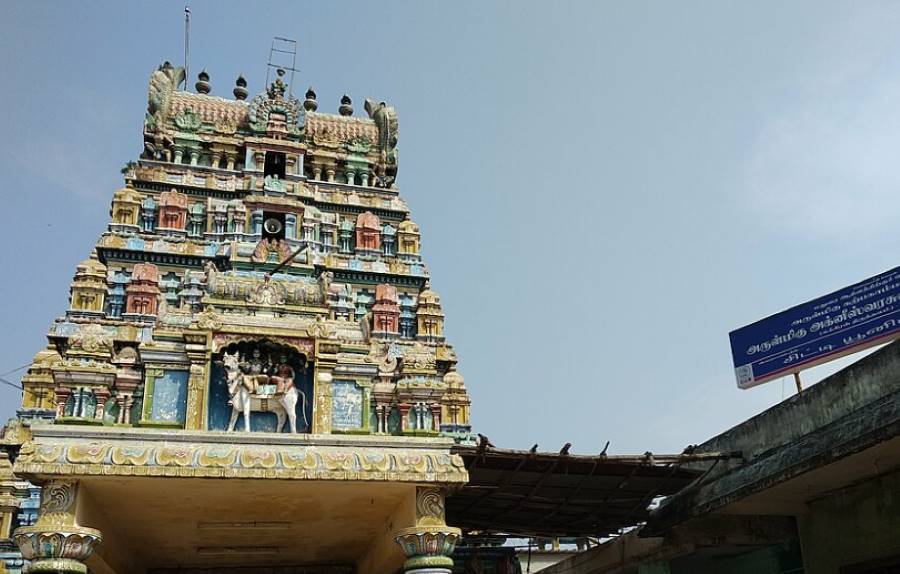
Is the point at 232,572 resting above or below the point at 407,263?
below

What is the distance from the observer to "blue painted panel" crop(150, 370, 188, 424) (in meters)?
14.4

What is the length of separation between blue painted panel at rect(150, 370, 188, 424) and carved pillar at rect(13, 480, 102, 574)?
2498 mm

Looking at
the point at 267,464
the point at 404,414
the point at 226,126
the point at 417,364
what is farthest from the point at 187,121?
the point at 267,464

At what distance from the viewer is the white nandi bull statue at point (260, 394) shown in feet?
47.4

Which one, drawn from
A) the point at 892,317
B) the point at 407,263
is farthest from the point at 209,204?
the point at 892,317

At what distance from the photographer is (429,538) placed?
43.0 feet

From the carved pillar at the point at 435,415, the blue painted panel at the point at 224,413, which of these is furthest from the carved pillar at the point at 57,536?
the carved pillar at the point at 435,415

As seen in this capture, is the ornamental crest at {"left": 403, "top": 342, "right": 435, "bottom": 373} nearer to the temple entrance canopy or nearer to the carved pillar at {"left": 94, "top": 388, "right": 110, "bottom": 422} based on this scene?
the temple entrance canopy

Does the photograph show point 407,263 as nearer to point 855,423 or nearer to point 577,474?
point 577,474

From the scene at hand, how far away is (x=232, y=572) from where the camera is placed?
19.2m

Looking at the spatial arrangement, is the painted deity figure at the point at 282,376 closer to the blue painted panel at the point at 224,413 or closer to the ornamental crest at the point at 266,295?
the blue painted panel at the point at 224,413

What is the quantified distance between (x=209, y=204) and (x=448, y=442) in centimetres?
2005

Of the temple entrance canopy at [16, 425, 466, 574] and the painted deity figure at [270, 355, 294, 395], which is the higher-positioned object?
the painted deity figure at [270, 355, 294, 395]

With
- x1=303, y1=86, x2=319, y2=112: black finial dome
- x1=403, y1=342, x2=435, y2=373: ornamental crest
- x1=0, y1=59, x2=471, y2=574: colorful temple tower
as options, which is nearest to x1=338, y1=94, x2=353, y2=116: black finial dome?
x1=303, y1=86, x2=319, y2=112: black finial dome
